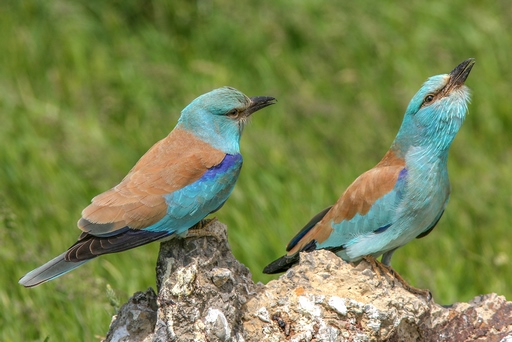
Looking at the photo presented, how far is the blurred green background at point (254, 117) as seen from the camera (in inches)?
250

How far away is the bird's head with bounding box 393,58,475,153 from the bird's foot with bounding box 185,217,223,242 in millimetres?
1151

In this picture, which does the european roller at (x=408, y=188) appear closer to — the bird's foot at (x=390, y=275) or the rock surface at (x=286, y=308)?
the bird's foot at (x=390, y=275)

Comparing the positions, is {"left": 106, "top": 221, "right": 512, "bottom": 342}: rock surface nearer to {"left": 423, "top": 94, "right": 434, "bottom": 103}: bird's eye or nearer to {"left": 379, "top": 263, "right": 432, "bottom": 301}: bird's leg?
{"left": 379, "top": 263, "right": 432, "bottom": 301}: bird's leg

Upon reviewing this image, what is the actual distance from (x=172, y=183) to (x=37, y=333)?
1573 mm

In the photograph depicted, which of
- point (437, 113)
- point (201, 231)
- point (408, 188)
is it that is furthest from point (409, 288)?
point (201, 231)

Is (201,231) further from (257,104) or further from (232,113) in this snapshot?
(257,104)

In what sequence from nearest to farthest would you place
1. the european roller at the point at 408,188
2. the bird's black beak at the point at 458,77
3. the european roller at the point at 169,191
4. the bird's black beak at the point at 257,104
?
1. the european roller at the point at 169,191
2. the european roller at the point at 408,188
3. the bird's black beak at the point at 458,77
4. the bird's black beak at the point at 257,104

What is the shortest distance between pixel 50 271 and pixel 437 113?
2165 millimetres

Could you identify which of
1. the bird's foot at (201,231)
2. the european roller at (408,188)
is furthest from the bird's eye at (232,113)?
the european roller at (408,188)

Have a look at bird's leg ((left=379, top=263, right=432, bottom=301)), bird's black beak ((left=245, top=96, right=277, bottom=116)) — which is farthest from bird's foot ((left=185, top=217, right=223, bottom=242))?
bird's leg ((left=379, top=263, right=432, bottom=301))

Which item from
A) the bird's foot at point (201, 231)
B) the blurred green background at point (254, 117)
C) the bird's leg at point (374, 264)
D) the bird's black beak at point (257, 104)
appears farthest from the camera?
the blurred green background at point (254, 117)

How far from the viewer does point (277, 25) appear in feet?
31.1

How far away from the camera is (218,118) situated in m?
5.05

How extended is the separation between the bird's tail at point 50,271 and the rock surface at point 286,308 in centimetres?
40
